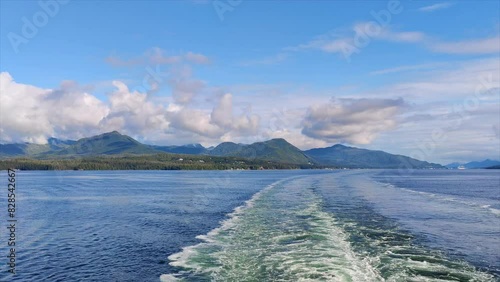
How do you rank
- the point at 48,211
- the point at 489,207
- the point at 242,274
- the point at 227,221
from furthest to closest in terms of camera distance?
the point at 489,207 → the point at 48,211 → the point at 227,221 → the point at 242,274

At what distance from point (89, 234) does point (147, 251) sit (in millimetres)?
10970

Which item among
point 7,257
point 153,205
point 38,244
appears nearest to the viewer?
point 7,257

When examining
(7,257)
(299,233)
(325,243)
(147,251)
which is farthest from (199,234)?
(7,257)

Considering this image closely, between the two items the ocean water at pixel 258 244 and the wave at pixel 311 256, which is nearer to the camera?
the wave at pixel 311 256

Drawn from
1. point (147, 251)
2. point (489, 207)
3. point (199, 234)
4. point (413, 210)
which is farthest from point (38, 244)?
point (489, 207)

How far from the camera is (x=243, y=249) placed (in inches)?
1282

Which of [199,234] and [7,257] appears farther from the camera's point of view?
[199,234]

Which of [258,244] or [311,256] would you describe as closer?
[311,256]

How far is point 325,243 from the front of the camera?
113ft

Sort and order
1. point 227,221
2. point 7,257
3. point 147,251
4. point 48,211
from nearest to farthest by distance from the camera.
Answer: point 7,257
point 147,251
point 227,221
point 48,211

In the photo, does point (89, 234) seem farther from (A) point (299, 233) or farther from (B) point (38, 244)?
(A) point (299, 233)

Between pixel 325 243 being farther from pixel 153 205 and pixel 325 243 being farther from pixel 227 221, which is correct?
pixel 153 205

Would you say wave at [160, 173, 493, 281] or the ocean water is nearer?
wave at [160, 173, 493, 281]

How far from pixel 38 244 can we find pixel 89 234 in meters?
5.40
